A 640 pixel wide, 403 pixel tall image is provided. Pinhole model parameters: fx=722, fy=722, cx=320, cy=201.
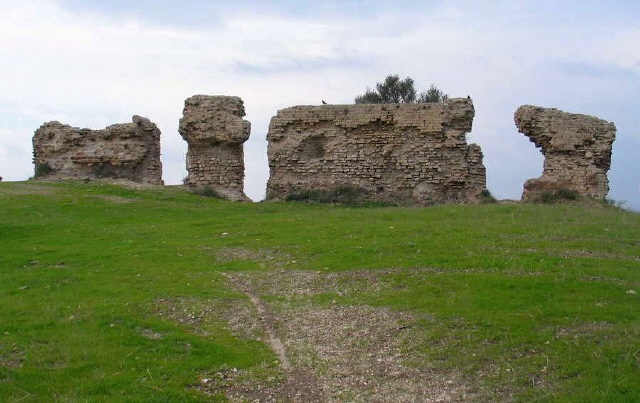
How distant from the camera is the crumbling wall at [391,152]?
25.0 meters

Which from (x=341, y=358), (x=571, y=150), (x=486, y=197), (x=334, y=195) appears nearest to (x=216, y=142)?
(x=334, y=195)

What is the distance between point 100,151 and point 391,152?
11.1 m

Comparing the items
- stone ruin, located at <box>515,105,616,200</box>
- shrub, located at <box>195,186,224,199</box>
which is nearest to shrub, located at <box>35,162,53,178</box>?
shrub, located at <box>195,186,224,199</box>

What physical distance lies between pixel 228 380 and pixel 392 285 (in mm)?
3772

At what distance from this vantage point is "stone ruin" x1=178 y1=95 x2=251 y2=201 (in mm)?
26500

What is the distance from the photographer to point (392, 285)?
35.0 feet

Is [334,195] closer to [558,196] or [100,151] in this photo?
[558,196]

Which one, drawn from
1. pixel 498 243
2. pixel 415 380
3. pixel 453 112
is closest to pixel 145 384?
pixel 415 380

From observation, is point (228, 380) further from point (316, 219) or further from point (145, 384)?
point (316, 219)

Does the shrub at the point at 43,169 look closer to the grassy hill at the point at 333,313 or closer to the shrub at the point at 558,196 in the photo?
the grassy hill at the point at 333,313

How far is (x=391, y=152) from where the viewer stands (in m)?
25.2

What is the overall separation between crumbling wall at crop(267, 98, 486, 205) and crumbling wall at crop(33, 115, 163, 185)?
5.79 m

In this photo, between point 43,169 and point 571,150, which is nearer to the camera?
point 571,150

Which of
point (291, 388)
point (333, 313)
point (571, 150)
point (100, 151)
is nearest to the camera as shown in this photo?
point (291, 388)
